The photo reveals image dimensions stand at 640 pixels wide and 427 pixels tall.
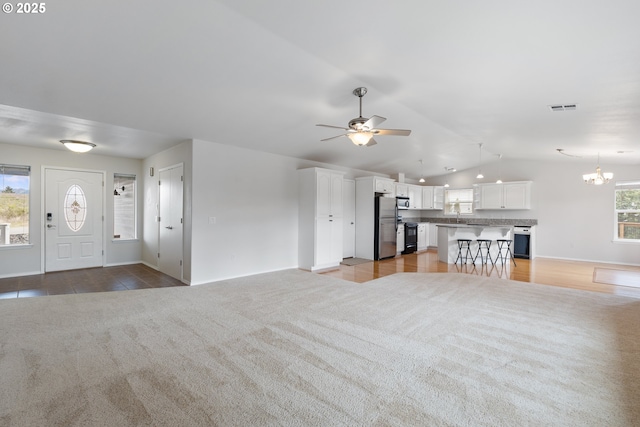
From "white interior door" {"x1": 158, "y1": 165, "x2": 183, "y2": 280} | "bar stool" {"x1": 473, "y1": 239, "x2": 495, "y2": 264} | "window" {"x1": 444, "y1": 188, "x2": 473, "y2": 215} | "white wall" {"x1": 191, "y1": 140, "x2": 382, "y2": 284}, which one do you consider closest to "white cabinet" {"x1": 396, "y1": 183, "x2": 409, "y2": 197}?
"window" {"x1": 444, "y1": 188, "x2": 473, "y2": 215}

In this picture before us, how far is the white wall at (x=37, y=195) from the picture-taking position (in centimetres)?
540

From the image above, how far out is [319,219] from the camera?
632 cm

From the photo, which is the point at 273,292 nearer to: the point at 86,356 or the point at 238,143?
the point at 86,356

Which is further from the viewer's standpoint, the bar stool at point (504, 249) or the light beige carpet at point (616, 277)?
the bar stool at point (504, 249)

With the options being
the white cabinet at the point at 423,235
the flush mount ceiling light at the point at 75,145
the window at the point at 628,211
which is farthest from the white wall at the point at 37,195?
the window at the point at 628,211

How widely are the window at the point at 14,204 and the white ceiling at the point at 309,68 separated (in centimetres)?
86

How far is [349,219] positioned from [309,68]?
515cm

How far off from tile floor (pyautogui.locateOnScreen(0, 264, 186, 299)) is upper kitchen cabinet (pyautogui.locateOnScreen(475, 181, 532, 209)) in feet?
29.1

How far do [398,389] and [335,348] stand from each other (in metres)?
0.74

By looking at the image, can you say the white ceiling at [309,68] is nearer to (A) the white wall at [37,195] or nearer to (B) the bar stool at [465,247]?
(A) the white wall at [37,195]

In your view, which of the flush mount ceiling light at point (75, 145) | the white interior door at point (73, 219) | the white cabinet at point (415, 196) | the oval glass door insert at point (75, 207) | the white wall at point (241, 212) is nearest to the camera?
the flush mount ceiling light at point (75, 145)

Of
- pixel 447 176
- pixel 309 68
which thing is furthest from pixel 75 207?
pixel 447 176

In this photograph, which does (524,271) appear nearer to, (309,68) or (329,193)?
(329,193)

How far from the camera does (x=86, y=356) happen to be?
2535 millimetres
